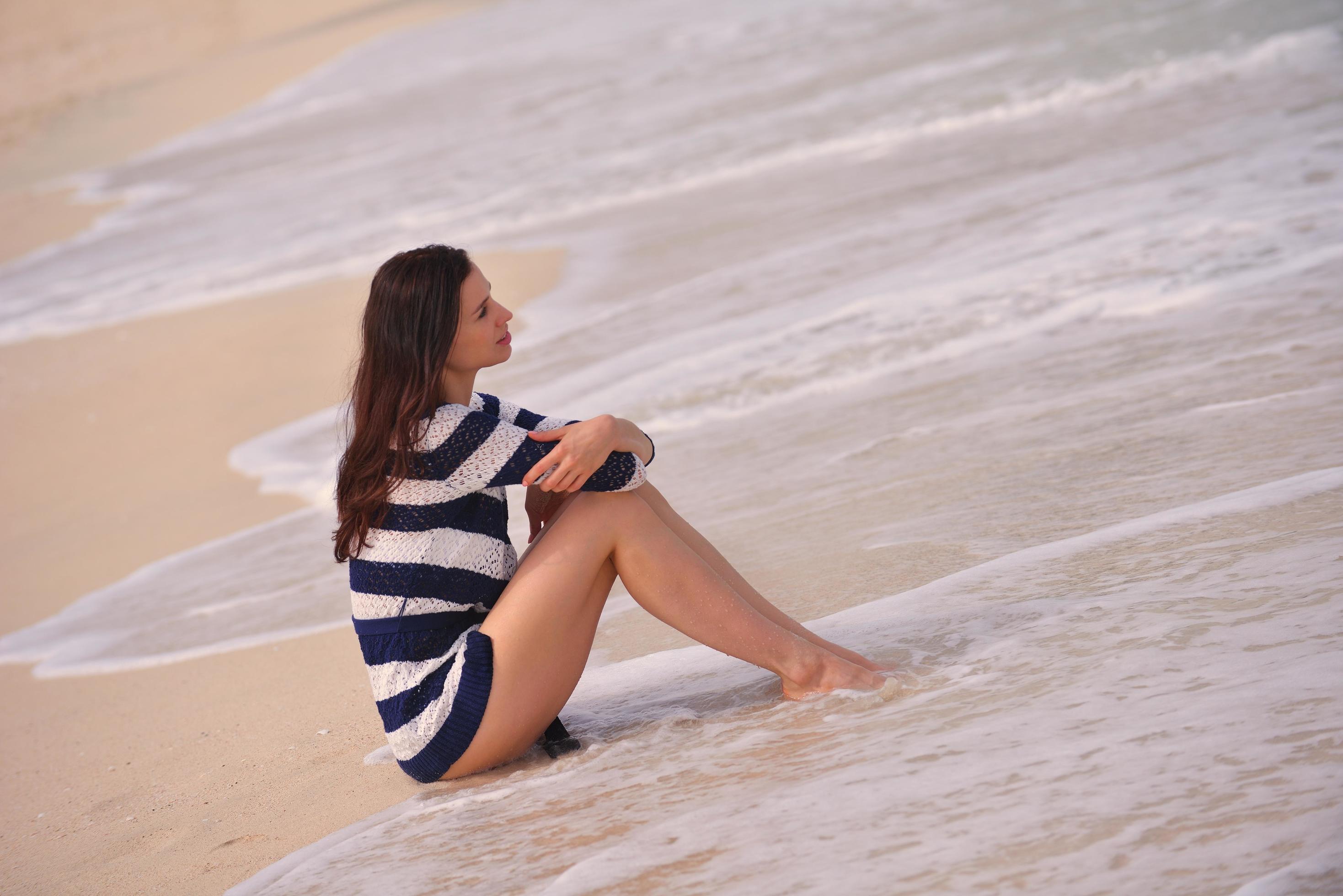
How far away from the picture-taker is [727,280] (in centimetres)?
742

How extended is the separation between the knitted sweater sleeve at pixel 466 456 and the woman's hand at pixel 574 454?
0.02 meters

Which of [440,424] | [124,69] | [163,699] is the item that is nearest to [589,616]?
[440,424]

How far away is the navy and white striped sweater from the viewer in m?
2.75

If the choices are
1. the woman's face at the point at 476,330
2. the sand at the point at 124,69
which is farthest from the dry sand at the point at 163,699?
the sand at the point at 124,69

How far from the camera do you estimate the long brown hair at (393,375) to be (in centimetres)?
273

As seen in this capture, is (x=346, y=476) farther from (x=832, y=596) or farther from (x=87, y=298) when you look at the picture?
(x=87, y=298)

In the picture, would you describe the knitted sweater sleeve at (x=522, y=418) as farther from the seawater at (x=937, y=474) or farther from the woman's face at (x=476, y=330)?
the seawater at (x=937, y=474)

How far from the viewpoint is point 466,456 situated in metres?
2.73

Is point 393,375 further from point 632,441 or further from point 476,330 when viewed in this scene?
point 632,441

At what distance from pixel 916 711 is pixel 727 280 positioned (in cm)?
494

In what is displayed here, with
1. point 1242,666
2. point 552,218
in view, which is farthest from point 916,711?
point 552,218

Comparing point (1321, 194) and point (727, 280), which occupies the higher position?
point (727, 280)

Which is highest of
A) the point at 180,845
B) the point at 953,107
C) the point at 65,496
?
the point at 953,107

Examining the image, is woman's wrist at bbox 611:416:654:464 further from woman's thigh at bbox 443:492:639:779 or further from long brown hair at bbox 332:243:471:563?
long brown hair at bbox 332:243:471:563
